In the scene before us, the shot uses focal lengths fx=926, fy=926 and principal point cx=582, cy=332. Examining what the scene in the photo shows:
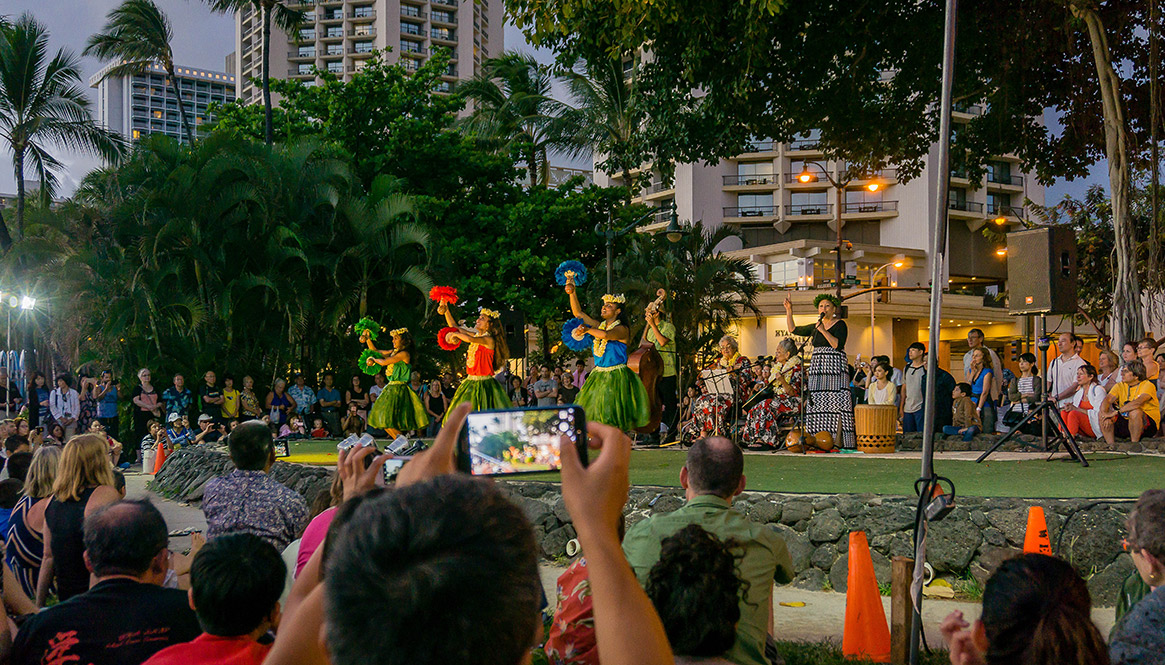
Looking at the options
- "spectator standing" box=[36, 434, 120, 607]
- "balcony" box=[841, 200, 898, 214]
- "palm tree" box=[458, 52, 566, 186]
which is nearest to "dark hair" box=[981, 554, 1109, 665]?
"spectator standing" box=[36, 434, 120, 607]

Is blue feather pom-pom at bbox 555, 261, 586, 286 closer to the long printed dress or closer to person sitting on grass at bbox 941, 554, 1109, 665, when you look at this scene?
the long printed dress

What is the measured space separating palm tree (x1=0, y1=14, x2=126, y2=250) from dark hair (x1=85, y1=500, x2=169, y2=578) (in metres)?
20.0

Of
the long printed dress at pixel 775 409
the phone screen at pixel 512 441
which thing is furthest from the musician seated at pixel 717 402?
the phone screen at pixel 512 441

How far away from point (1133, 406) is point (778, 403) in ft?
13.4

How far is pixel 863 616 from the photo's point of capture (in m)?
5.32

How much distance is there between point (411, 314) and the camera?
71.1ft

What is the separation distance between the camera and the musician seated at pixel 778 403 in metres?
12.3

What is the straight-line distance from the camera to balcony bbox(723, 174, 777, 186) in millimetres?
45344

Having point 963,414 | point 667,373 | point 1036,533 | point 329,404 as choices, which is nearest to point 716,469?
point 1036,533

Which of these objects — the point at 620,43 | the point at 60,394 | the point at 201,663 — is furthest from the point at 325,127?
the point at 201,663

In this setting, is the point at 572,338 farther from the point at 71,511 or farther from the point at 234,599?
the point at 234,599

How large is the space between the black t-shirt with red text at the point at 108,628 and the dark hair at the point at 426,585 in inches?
76.1

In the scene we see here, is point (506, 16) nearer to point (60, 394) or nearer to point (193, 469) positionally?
point (193, 469)

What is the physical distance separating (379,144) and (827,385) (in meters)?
18.4
